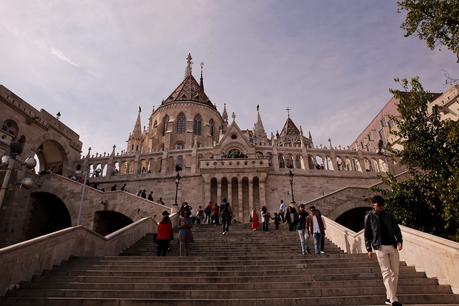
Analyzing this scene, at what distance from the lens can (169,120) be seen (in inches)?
1481

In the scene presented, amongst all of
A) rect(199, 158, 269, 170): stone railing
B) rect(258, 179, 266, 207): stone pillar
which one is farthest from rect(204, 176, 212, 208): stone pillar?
rect(258, 179, 266, 207): stone pillar

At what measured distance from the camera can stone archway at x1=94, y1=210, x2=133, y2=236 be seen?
1975cm

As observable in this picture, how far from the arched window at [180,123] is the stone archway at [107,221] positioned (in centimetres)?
1756

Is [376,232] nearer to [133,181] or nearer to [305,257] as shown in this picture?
[305,257]

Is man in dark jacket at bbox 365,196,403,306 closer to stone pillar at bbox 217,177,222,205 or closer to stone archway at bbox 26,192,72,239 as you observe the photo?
stone pillar at bbox 217,177,222,205

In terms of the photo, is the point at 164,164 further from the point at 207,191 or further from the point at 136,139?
the point at 136,139

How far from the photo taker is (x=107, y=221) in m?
20.8

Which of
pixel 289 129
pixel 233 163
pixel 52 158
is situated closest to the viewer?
pixel 233 163

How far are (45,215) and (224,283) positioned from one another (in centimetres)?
2254

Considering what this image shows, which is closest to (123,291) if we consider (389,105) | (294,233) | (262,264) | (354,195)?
(262,264)

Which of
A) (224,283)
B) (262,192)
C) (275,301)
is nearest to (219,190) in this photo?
(262,192)

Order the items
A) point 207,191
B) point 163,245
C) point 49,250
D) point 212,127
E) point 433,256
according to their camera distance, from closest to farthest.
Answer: point 433,256, point 49,250, point 163,245, point 207,191, point 212,127

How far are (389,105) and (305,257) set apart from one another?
140ft

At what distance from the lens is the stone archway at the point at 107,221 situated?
19750 mm
